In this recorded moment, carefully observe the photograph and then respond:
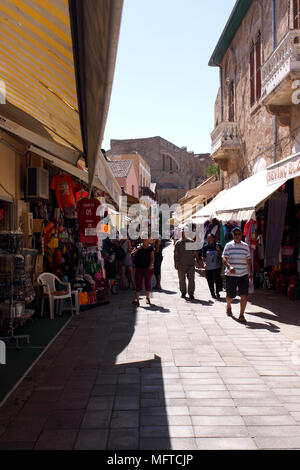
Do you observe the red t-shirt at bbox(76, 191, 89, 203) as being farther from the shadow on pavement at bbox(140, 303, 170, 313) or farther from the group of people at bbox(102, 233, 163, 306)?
the shadow on pavement at bbox(140, 303, 170, 313)

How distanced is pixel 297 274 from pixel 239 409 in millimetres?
7052

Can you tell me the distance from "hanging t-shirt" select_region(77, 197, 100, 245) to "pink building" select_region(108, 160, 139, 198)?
20.9 m

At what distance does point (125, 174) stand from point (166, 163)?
31.5 meters

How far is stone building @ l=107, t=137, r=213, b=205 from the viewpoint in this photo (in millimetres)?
59094

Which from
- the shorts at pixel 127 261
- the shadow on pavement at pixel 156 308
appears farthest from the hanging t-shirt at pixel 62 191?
the shorts at pixel 127 261

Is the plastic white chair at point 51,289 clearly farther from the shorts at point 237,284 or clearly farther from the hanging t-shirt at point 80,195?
the shorts at point 237,284

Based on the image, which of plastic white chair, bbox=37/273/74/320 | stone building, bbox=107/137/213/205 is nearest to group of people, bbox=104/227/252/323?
plastic white chair, bbox=37/273/74/320

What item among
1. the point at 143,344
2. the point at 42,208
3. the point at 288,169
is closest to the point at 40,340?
the point at 143,344

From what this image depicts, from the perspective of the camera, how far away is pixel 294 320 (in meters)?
8.03

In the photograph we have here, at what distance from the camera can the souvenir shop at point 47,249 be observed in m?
6.72

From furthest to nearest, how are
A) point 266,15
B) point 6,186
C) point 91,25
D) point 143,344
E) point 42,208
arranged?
1. point 266,15
2. point 42,208
3. point 6,186
4. point 143,344
5. point 91,25

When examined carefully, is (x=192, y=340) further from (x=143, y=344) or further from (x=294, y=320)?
(x=294, y=320)

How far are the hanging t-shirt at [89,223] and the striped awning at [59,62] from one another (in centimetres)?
396

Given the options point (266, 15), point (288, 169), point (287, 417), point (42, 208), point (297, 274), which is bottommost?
point (287, 417)
